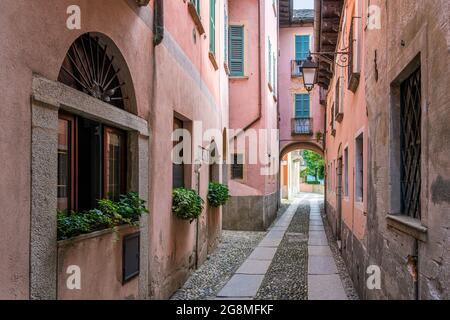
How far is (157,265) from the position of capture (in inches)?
237

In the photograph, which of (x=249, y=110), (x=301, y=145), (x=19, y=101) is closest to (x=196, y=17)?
(x=19, y=101)

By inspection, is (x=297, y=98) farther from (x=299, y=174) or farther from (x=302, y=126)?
(x=299, y=174)

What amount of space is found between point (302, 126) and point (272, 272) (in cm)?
1588

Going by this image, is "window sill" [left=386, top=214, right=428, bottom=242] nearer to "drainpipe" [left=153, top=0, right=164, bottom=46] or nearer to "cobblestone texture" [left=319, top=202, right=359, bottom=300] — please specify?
"cobblestone texture" [left=319, top=202, right=359, bottom=300]

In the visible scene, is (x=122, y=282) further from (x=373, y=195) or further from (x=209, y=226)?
(x=209, y=226)

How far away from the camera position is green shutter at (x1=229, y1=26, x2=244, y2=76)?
15.5 meters

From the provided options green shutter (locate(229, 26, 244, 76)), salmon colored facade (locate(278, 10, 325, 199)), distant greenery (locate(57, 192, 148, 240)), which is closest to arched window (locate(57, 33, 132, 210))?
distant greenery (locate(57, 192, 148, 240))

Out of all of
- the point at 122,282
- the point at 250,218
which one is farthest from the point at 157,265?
the point at 250,218

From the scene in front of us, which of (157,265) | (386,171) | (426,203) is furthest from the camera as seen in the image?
(157,265)

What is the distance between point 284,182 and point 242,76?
21444 millimetres

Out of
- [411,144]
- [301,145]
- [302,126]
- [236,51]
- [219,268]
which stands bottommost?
[219,268]

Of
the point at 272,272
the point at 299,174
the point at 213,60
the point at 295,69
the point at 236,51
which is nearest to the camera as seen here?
the point at 272,272

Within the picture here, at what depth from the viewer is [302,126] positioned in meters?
23.6

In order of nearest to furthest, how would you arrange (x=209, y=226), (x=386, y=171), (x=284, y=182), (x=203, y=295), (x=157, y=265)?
(x=386, y=171) < (x=157, y=265) < (x=203, y=295) < (x=209, y=226) < (x=284, y=182)
